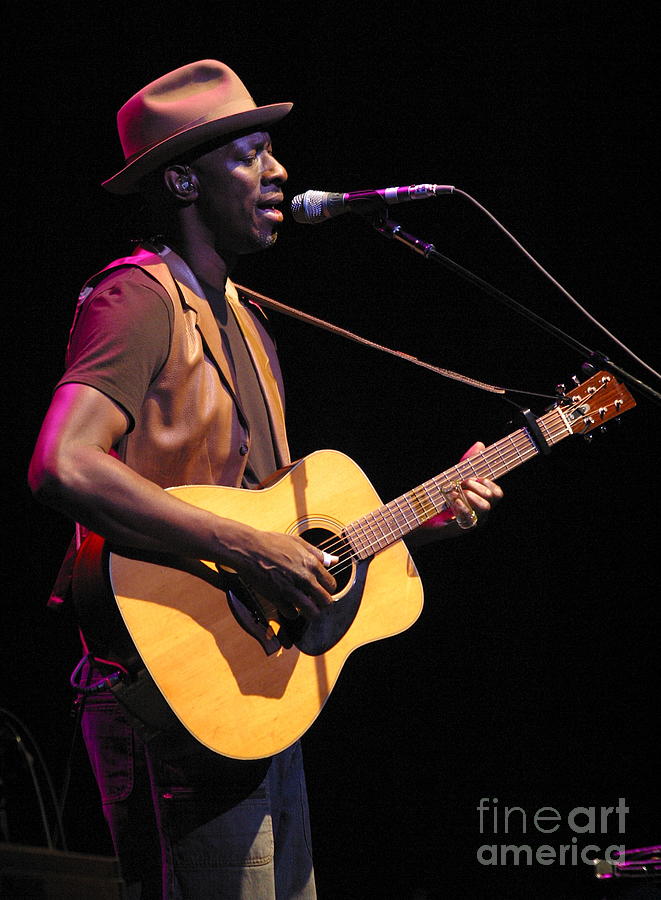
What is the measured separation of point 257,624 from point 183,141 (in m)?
1.36

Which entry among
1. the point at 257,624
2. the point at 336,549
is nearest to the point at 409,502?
the point at 336,549

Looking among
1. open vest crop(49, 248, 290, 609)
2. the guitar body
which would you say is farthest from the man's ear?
the guitar body

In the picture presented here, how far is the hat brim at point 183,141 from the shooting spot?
8.23 ft

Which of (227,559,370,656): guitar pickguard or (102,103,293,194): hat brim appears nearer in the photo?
(227,559,370,656): guitar pickguard

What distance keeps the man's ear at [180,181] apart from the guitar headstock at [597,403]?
4.43 feet

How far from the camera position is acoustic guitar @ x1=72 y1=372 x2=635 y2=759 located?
2090 mm

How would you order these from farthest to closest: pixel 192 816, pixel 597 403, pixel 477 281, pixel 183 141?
pixel 597 403
pixel 183 141
pixel 477 281
pixel 192 816

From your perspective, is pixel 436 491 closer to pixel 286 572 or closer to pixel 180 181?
pixel 286 572

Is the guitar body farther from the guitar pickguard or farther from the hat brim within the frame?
the hat brim

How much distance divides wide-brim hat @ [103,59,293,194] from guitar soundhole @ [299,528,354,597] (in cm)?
115

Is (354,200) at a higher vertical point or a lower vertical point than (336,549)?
higher

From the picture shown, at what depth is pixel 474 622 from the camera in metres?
4.05

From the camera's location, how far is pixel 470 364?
4.09 metres

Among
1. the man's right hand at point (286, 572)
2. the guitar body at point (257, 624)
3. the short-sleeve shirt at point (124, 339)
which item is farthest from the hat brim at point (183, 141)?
the man's right hand at point (286, 572)
